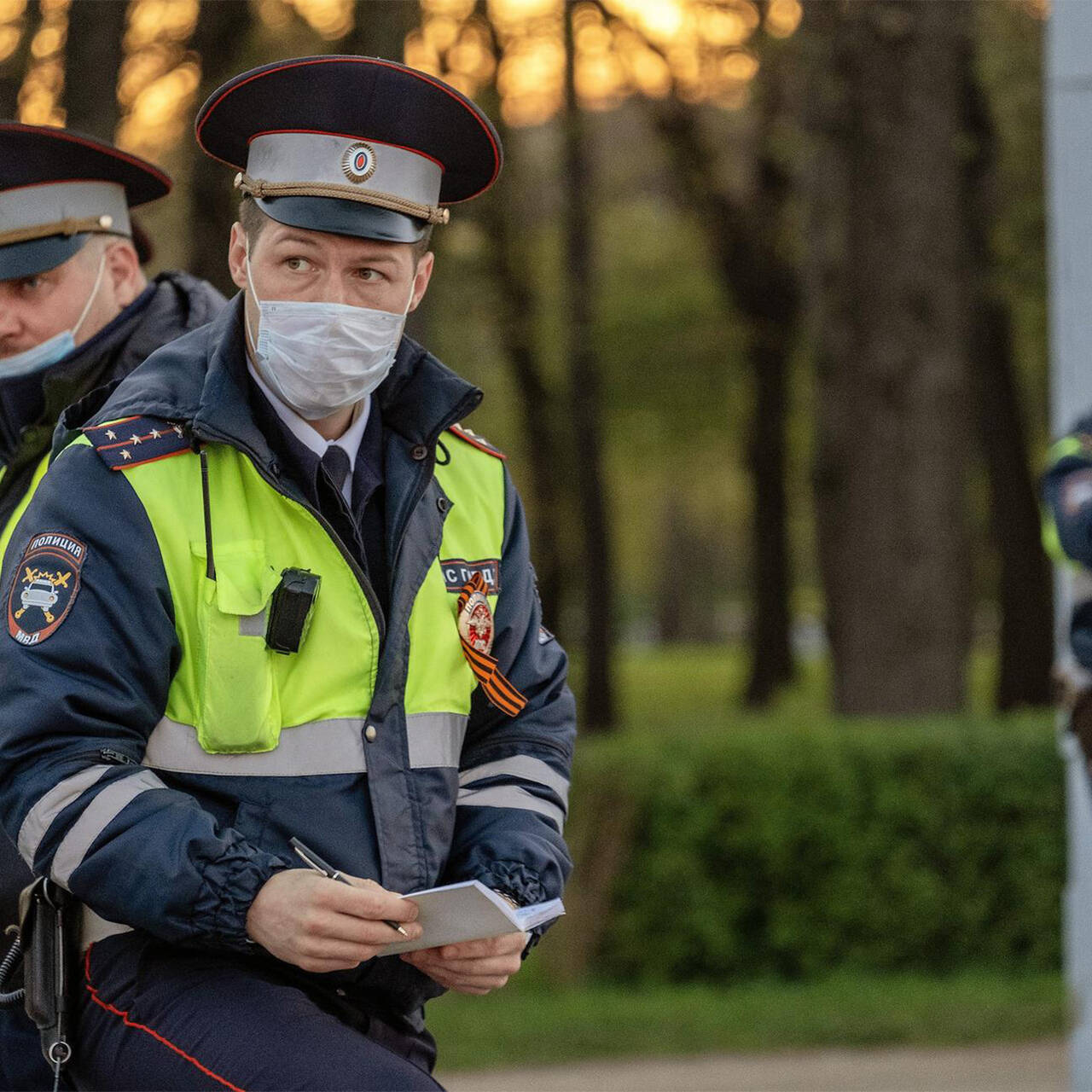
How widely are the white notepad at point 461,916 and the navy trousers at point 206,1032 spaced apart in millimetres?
149

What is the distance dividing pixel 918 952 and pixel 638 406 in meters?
17.2

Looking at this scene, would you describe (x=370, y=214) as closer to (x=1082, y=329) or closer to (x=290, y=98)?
(x=290, y=98)

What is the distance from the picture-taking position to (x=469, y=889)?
7.63 ft

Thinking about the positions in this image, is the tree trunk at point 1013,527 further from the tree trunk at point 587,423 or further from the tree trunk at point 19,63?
the tree trunk at point 19,63

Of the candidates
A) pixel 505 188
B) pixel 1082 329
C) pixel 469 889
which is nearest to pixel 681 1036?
pixel 1082 329

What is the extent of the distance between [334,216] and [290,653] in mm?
650

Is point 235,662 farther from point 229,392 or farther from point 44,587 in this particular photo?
point 229,392

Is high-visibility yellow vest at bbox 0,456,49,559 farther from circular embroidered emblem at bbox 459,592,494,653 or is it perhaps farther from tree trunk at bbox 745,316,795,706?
tree trunk at bbox 745,316,795,706

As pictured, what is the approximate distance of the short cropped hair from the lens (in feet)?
8.68

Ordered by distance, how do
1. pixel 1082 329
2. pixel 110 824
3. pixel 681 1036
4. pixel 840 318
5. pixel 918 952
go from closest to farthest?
pixel 110 824 < pixel 1082 329 < pixel 681 1036 < pixel 918 952 < pixel 840 318

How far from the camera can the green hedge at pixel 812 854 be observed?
801 cm

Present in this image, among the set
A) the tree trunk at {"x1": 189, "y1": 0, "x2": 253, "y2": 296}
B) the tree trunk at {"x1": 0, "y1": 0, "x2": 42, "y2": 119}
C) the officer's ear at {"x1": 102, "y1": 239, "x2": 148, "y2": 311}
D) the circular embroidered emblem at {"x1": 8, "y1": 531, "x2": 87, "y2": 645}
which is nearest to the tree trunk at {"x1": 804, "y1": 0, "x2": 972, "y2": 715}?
the tree trunk at {"x1": 189, "y1": 0, "x2": 253, "y2": 296}

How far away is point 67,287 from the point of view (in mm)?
3352

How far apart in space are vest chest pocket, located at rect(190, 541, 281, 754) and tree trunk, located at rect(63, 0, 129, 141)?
Answer: 5.76m
